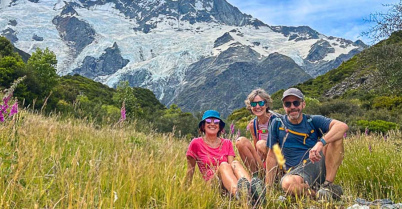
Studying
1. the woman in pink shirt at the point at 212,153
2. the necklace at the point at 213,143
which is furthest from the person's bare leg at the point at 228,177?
the necklace at the point at 213,143

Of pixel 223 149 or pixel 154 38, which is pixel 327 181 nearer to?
pixel 223 149

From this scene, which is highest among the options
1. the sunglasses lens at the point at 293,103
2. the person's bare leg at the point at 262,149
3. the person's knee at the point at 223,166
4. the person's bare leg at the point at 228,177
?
the sunglasses lens at the point at 293,103

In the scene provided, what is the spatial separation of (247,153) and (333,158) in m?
1.06

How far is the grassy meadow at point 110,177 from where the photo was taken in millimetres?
2100

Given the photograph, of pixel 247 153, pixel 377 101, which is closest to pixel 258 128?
pixel 247 153

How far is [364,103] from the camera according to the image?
927 inches

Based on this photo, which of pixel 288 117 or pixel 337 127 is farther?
pixel 288 117

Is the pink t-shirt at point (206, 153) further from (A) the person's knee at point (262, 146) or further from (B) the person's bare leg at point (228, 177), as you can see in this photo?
(A) the person's knee at point (262, 146)

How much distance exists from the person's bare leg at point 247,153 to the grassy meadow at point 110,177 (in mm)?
618

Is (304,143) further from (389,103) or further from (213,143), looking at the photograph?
(389,103)

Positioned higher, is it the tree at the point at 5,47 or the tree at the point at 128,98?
the tree at the point at 5,47

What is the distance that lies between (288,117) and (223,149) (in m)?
0.89

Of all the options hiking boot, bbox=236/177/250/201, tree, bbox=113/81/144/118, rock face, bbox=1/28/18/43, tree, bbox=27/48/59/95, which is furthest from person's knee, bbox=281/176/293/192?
rock face, bbox=1/28/18/43

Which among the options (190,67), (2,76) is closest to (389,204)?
(2,76)
